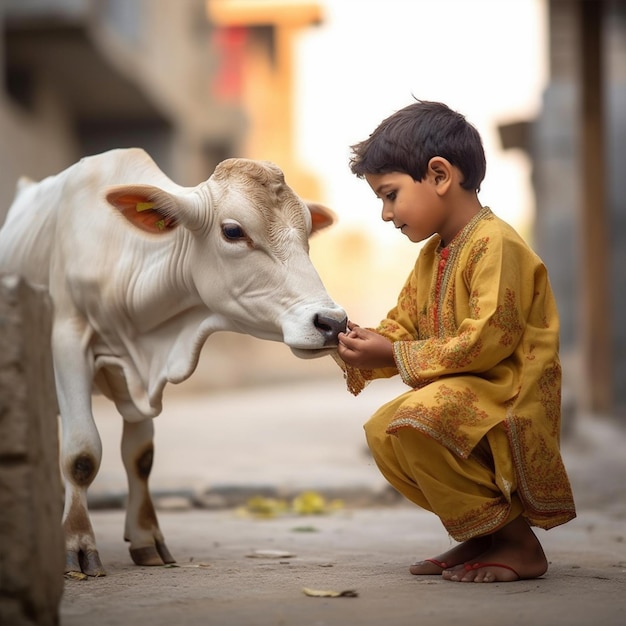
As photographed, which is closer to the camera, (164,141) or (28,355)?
(28,355)

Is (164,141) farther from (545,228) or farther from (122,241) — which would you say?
(122,241)

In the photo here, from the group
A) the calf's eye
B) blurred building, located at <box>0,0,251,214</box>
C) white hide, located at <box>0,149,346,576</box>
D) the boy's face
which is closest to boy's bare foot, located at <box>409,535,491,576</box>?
white hide, located at <box>0,149,346,576</box>

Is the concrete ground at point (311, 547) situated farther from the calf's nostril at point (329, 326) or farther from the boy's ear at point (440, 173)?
the boy's ear at point (440, 173)

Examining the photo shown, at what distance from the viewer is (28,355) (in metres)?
2.32

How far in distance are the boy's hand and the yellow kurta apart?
4 cm

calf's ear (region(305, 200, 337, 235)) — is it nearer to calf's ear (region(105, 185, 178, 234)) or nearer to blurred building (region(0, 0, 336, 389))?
calf's ear (region(105, 185, 178, 234))

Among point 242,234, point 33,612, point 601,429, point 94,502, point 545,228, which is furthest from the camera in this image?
point 545,228

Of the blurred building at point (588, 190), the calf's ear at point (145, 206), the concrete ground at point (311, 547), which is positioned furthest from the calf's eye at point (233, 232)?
the blurred building at point (588, 190)

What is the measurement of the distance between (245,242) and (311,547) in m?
1.19

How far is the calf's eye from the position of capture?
3.39 metres

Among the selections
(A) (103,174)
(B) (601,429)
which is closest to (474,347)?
(A) (103,174)

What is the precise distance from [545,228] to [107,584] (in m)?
9.93

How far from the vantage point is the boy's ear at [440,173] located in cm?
315

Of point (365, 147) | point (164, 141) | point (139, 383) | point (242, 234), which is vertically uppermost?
point (164, 141)
